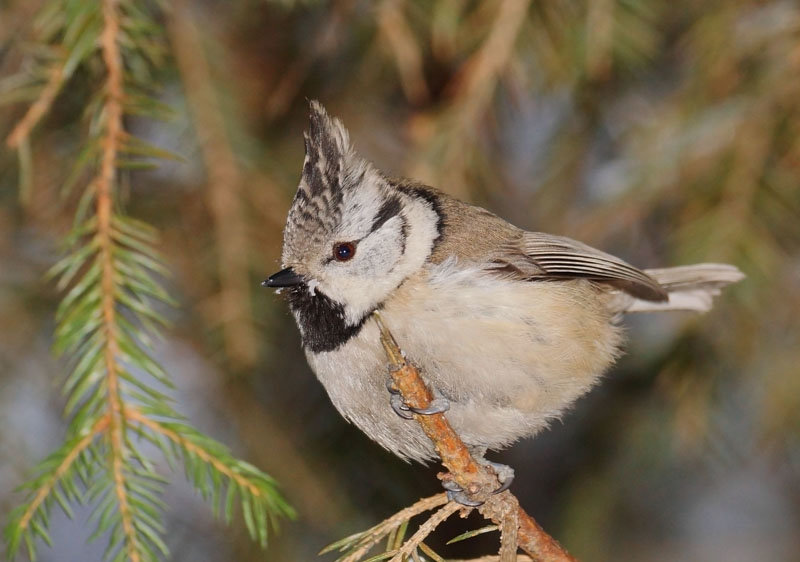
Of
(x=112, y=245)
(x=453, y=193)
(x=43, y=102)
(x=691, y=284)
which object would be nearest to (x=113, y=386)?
(x=112, y=245)

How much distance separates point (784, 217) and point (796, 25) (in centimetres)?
50

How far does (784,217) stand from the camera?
2.32 metres

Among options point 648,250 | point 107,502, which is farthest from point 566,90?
point 107,502

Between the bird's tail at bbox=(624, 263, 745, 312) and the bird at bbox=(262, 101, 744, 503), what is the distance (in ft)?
0.05

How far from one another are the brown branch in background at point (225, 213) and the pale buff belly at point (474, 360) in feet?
1.23

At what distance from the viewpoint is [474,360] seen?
6.27 ft

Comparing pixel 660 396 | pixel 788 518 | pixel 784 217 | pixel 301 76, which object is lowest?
pixel 788 518

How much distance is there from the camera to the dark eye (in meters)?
2.09

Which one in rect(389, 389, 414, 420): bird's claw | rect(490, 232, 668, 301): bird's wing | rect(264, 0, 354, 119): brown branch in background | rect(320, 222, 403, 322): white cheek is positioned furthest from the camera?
rect(264, 0, 354, 119): brown branch in background

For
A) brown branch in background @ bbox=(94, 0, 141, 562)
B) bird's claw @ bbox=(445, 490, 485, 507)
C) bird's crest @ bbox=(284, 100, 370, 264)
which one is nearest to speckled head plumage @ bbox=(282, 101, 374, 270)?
bird's crest @ bbox=(284, 100, 370, 264)

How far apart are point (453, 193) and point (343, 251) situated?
1.47ft

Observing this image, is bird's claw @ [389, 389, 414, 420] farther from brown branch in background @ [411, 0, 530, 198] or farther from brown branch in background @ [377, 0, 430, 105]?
brown branch in background @ [377, 0, 430, 105]

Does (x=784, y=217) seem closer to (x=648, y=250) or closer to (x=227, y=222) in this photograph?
(x=648, y=250)

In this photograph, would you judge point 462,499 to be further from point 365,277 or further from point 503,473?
point 365,277
